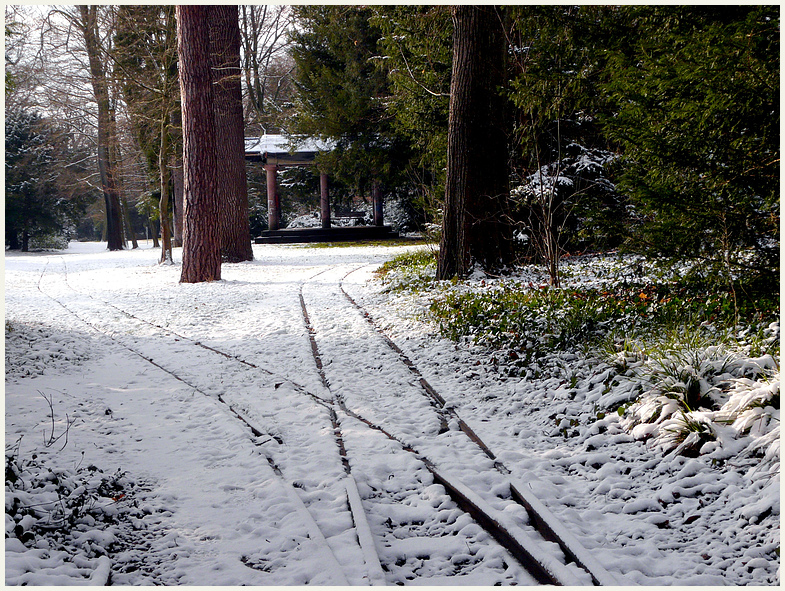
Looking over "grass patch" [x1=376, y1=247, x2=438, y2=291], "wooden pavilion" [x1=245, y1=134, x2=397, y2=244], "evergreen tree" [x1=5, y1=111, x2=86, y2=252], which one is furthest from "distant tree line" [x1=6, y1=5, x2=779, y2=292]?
"evergreen tree" [x1=5, y1=111, x2=86, y2=252]

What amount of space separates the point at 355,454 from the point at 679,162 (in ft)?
12.8

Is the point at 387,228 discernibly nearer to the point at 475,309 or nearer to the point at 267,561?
the point at 475,309

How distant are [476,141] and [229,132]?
9.63 meters

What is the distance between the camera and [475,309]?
742cm

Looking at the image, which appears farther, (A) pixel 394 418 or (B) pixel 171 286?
(B) pixel 171 286

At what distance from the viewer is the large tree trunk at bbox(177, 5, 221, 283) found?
12.6 m

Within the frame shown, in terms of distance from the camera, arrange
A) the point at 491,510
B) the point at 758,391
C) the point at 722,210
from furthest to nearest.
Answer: the point at 722,210, the point at 758,391, the point at 491,510

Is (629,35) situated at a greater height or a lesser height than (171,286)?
greater

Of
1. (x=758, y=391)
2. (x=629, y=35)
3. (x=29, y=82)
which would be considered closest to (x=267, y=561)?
(x=758, y=391)

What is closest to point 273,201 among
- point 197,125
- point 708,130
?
point 197,125

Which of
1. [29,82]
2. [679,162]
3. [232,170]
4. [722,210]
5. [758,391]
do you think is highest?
[29,82]

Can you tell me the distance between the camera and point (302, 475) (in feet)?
12.2

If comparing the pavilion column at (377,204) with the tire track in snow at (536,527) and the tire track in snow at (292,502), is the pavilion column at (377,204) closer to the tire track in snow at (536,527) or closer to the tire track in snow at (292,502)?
the tire track in snow at (292,502)

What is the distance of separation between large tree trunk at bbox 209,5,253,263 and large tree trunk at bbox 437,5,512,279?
888 centimetres
